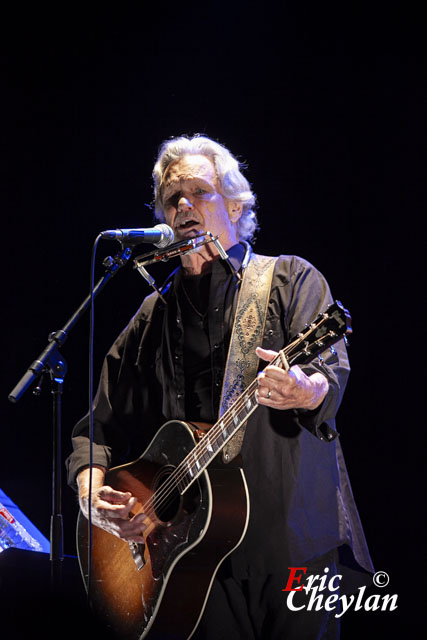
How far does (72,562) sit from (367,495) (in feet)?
4.41

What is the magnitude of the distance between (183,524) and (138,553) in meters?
0.27

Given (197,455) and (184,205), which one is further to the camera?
(184,205)

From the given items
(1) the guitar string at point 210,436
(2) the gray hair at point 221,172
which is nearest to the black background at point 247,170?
(2) the gray hair at point 221,172

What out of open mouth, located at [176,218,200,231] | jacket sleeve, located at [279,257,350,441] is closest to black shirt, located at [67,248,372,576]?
jacket sleeve, located at [279,257,350,441]

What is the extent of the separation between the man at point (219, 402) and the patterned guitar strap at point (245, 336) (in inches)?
1.6

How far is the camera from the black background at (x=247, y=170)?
2.93 m

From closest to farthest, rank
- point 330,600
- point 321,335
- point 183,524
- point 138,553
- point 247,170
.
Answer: point 321,335
point 330,600
point 183,524
point 138,553
point 247,170

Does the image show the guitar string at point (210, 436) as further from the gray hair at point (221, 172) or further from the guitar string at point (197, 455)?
the gray hair at point (221, 172)

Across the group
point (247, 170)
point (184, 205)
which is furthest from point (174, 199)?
point (247, 170)

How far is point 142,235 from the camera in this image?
2.28 m

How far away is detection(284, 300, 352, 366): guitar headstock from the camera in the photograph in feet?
6.18

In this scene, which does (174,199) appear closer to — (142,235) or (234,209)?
(234,209)

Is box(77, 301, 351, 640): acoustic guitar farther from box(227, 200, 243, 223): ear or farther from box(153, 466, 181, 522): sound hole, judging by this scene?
box(227, 200, 243, 223): ear

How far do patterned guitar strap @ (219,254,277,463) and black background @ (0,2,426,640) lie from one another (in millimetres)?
697
